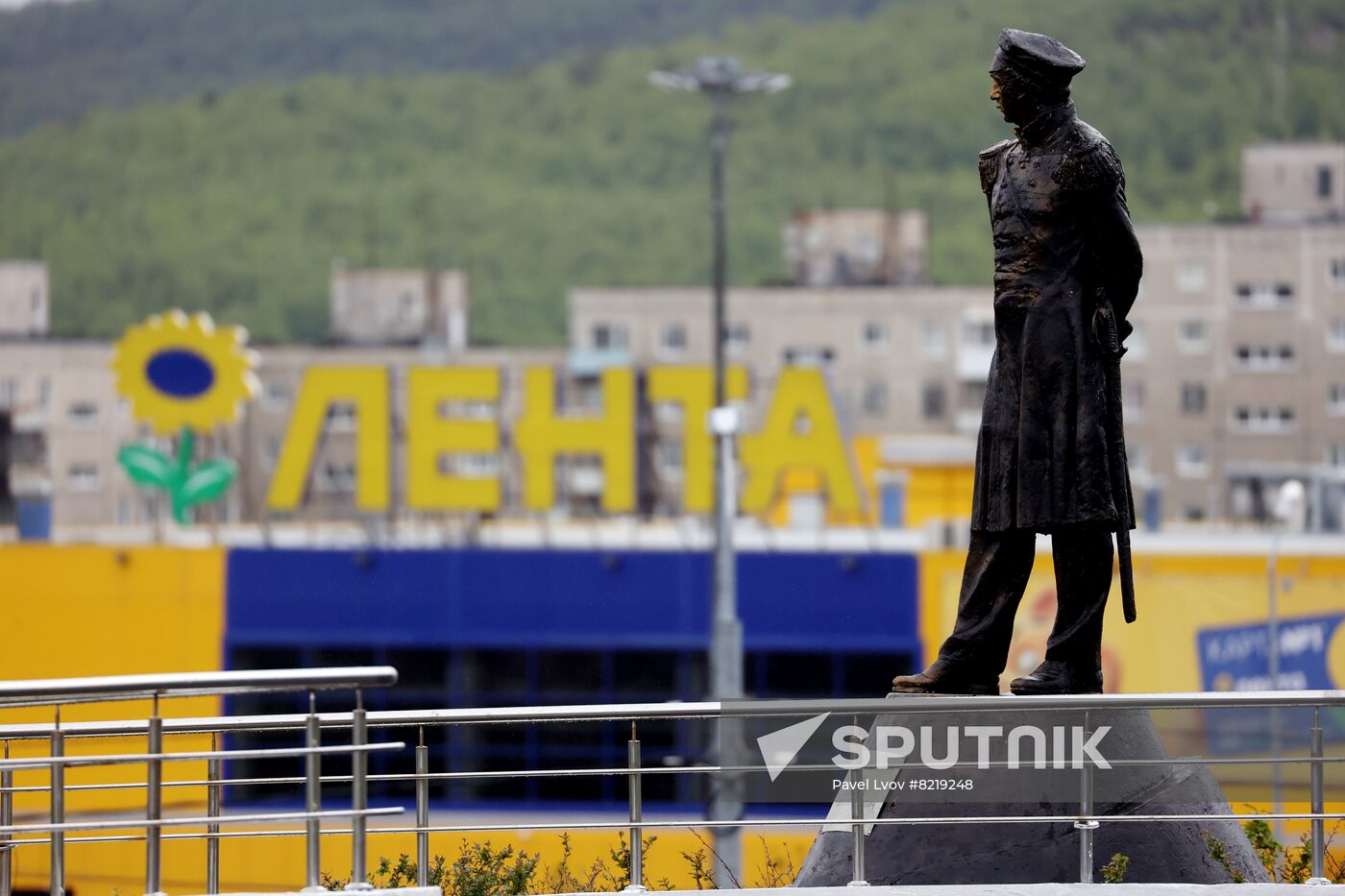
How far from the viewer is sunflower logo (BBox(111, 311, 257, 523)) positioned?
5166 centimetres

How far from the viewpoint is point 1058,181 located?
414 inches

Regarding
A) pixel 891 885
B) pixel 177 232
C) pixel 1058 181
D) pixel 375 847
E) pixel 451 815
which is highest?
pixel 177 232

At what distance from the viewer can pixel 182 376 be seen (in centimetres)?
5178

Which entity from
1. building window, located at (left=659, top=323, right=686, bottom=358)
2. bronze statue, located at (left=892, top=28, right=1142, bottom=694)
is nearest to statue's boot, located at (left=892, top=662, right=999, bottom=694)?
bronze statue, located at (left=892, top=28, right=1142, bottom=694)

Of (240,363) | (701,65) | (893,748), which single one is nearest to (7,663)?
(240,363)

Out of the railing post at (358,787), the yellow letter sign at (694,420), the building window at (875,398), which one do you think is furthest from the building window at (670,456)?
the railing post at (358,787)

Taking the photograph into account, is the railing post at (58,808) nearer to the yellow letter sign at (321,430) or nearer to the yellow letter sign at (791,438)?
the yellow letter sign at (321,430)

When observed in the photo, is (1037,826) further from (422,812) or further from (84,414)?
(84,414)

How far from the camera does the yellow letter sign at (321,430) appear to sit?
49.7 metres

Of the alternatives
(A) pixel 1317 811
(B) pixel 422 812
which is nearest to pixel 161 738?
(B) pixel 422 812

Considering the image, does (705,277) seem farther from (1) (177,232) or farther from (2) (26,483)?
(2) (26,483)

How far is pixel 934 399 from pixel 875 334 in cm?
405

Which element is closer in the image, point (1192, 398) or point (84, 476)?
point (1192, 398)

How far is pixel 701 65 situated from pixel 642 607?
11494 millimetres
